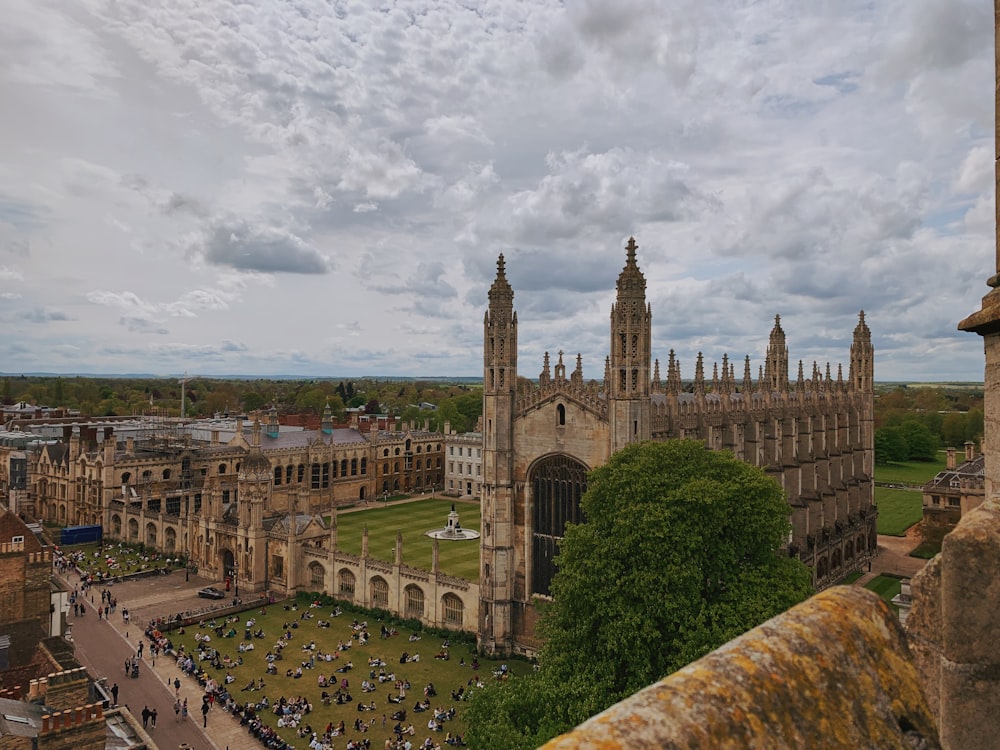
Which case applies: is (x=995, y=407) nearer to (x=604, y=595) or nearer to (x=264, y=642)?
(x=604, y=595)

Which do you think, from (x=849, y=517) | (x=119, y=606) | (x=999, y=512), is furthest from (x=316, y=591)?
(x=999, y=512)

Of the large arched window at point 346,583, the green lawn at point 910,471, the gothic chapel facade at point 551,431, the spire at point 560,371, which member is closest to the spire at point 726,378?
the gothic chapel facade at point 551,431

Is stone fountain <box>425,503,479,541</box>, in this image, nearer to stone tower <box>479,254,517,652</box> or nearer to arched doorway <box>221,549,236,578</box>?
arched doorway <box>221,549,236,578</box>

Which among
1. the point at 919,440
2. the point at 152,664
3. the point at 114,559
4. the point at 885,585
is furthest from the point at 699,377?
the point at 919,440

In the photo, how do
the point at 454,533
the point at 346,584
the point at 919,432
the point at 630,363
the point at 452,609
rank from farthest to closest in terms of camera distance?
the point at 919,432, the point at 454,533, the point at 346,584, the point at 452,609, the point at 630,363

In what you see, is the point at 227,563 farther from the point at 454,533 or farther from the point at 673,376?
the point at 673,376

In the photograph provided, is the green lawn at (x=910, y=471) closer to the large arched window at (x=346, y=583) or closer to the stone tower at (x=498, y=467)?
the stone tower at (x=498, y=467)
